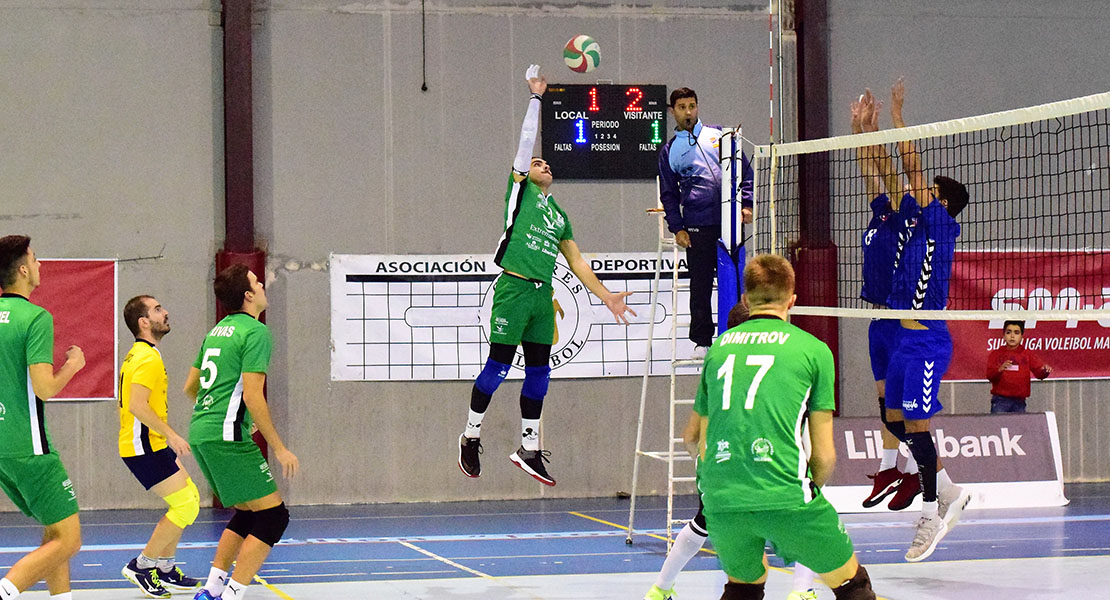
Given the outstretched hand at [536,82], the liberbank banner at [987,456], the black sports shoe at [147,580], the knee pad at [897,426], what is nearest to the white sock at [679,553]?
the knee pad at [897,426]

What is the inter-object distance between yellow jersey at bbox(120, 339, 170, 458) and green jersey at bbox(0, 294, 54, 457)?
6.37 feet

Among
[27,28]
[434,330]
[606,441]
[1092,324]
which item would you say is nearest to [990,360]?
[1092,324]

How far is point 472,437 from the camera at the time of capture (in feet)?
28.7

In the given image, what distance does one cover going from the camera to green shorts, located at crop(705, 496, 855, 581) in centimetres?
504

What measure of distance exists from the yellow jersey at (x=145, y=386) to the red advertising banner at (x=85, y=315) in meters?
4.74

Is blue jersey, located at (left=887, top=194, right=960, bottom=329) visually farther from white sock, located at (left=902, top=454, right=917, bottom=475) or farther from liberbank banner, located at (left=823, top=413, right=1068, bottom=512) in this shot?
liberbank banner, located at (left=823, top=413, right=1068, bottom=512)

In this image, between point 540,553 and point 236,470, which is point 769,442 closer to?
point 236,470

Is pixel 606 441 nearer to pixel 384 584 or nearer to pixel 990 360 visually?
pixel 990 360

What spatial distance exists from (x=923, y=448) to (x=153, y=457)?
5.22 m

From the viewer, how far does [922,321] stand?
8.50 metres

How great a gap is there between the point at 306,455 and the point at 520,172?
6.18 m

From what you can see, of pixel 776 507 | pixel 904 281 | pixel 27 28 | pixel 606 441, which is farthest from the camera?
pixel 606 441

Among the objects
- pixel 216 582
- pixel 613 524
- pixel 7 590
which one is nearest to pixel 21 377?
pixel 7 590

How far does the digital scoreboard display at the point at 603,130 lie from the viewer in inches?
543
